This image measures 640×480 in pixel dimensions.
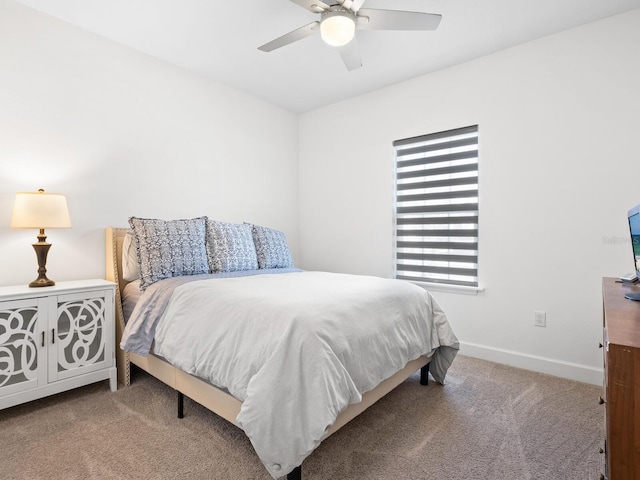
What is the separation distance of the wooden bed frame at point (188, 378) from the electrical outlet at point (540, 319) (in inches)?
39.8

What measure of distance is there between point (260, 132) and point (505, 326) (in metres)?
3.16

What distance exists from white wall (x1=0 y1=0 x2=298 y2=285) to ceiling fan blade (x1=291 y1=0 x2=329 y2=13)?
1773 millimetres

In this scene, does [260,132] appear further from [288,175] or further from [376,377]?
[376,377]

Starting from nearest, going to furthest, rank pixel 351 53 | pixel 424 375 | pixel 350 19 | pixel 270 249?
pixel 350 19
pixel 351 53
pixel 424 375
pixel 270 249

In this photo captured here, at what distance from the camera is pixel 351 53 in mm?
2227

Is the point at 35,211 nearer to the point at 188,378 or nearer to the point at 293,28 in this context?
the point at 188,378

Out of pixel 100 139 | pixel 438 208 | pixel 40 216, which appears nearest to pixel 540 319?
pixel 438 208

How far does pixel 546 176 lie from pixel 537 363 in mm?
1467

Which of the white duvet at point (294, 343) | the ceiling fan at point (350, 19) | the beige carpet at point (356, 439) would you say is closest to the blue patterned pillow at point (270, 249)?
the white duvet at point (294, 343)

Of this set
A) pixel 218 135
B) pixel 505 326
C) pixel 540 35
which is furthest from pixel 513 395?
pixel 218 135

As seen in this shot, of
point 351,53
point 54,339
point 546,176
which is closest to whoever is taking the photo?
point 54,339

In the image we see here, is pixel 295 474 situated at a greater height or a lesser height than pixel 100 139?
lesser

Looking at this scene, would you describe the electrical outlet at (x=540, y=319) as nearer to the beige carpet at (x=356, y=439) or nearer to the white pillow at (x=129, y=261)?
the beige carpet at (x=356, y=439)

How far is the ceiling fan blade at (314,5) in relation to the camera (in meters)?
1.77
